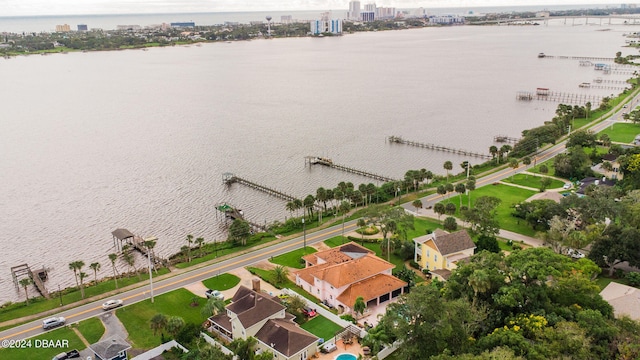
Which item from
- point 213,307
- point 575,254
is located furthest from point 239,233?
point 575,254

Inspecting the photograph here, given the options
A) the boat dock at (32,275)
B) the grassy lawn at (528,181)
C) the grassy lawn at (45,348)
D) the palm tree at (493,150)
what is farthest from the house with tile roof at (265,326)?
the palm tree at (493,150)

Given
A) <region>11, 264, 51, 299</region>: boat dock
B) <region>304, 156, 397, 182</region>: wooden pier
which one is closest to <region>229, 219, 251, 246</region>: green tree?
<region>11, 264, 51, 299</region>: boat dock

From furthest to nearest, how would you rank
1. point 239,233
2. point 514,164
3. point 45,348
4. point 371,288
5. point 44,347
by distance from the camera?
point 514,164
point 239,233
point 371,288
point 44,347
point 45,348

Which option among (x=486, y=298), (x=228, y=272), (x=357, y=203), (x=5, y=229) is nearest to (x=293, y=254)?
(x=228, y=272)

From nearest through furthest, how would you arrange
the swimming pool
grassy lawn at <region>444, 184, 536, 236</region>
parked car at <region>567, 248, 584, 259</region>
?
the swimming pool, parked car at <region>567, 248, 584, 259</region>, grassy lawn at <region>444, 184, 536, 236</region>

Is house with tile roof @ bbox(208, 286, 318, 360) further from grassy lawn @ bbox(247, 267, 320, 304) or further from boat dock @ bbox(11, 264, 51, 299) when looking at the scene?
boat dock @ bbox(11, 264, 51, 299)

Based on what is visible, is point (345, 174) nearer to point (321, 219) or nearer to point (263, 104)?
point (321, 219)

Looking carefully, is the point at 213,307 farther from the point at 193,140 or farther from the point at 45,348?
the point at 193,140
